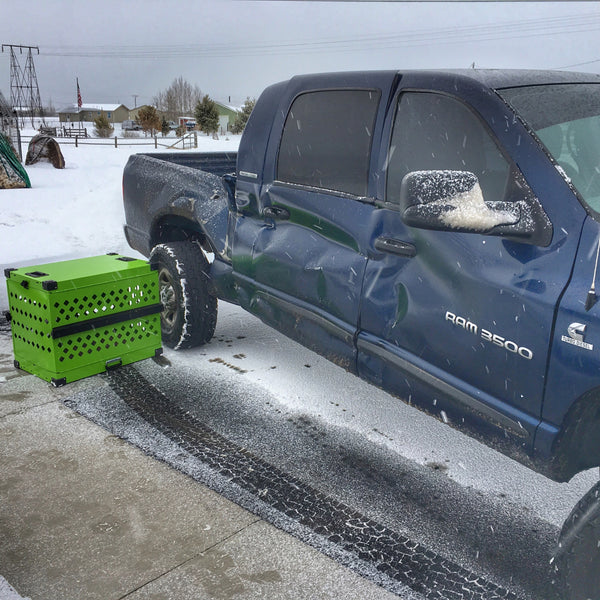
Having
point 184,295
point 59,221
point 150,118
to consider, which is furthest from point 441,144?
point 150,118

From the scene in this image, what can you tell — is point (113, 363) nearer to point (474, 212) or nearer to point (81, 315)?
point (81, 315)

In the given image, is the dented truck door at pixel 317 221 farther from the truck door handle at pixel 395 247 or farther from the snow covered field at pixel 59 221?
the snow covered field at pixel 59 221

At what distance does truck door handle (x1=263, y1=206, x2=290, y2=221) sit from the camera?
3.68m

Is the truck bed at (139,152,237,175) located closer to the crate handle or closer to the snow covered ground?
the snow covered ground

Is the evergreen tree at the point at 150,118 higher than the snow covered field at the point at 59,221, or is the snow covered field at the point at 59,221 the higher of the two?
the evergreen tree at the point at 150,118

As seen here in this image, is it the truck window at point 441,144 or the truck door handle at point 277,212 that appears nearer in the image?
the truck window at point 441,144

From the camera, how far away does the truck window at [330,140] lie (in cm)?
319

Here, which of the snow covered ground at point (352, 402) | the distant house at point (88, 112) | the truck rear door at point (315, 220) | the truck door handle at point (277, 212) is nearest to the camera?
the truck rear door at point (315, 220)

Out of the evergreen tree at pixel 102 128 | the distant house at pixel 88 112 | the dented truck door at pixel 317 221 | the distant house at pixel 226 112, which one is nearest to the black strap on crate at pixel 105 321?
the dented truck door at pixel 317 221

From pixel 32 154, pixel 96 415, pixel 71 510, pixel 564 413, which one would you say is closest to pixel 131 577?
pixel 71 510

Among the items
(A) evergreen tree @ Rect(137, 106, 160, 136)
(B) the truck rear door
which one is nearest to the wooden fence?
(A) evergreen tree @ Rect(137, 106, 160, 136)

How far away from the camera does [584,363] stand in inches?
81.3

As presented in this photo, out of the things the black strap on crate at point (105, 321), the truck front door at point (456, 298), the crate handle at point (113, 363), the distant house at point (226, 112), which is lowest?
the crate handle at point (113, 363)

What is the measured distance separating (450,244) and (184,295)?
253 centimetres
